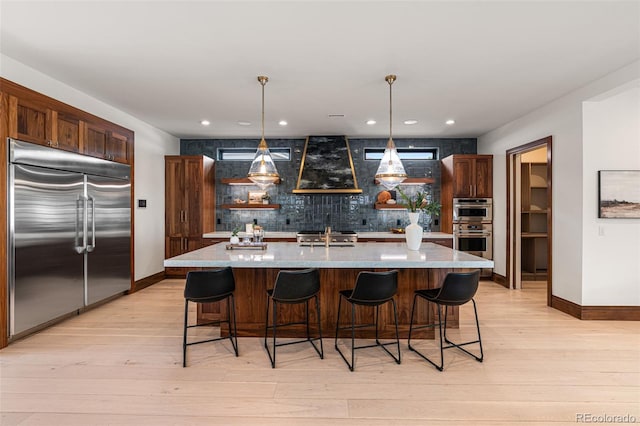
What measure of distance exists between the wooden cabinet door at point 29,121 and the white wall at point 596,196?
5953mm

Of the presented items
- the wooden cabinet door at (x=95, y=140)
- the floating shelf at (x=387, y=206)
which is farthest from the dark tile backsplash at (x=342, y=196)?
the wooden cabinet door at (x=95, y=140)

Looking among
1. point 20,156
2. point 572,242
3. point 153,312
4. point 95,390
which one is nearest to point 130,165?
point 20,156

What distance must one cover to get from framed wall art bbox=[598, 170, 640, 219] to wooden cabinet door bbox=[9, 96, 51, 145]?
241 inches

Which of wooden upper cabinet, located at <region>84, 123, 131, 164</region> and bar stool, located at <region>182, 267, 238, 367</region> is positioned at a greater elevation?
wooden upper cabinet, located at <region>84, 123, 131, 164</region>

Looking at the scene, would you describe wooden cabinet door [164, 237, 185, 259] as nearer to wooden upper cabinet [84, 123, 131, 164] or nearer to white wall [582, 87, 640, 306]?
wooden upper cabinet [84, 123, 131, 164]

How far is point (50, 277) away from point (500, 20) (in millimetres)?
4786

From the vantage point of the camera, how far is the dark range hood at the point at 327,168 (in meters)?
6.18

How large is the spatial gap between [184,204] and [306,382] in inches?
180

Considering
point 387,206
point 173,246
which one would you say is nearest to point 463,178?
point 387,206

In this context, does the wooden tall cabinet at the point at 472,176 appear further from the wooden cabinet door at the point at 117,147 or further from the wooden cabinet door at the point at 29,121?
the wooden cabinet door at the point at 29,121

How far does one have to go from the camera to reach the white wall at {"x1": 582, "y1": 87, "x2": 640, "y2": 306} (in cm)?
398

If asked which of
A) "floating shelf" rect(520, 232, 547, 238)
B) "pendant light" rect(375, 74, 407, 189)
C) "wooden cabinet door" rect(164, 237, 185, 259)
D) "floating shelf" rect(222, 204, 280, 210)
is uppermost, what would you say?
"pendant light" rect(375, 74, 407, 189)

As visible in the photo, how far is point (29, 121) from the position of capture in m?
3.34

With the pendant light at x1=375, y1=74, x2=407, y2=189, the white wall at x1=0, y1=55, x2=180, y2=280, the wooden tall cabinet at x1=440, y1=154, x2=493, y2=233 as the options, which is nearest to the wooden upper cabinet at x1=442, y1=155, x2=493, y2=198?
the wooden tall cabinet at x1=440, y1=154, x2=493, y2=233
